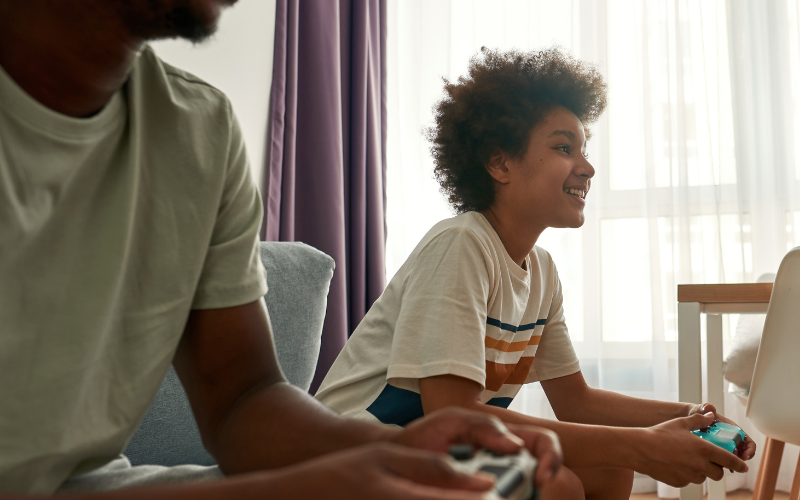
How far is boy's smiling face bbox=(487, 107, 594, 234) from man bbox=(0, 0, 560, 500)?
780mm

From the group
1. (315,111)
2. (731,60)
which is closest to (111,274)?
(315,111)

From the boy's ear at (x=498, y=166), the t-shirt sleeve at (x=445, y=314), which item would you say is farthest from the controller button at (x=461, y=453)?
the boy's ear at (x=498, y=166)


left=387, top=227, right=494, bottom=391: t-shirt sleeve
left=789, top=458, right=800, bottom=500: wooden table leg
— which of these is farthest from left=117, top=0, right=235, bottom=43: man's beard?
left=789, top=458, right=800, bottom=500: wooden table leg

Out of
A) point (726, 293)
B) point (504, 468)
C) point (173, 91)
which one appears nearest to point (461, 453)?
point (504, 468)

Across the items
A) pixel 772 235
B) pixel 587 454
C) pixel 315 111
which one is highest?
pixel 315 111

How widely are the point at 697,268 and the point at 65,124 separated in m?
2.57

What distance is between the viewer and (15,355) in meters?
0.50

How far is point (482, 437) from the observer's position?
1.35ft

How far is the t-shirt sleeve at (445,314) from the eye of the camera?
101cm

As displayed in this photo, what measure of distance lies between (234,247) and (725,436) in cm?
88

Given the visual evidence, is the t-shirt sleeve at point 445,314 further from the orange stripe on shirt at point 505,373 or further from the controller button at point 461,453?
the controller button at point 461,453

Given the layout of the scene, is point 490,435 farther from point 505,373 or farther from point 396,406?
point 505,373

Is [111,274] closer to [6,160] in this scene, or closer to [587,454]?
[6,160]

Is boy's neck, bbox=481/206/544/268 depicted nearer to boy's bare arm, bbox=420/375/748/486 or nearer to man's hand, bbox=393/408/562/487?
boy's bare arm, bbox=420/375/748/486
